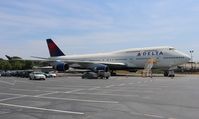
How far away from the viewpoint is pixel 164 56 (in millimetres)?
65500

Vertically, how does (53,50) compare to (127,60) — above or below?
above

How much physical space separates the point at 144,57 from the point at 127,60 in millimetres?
4416

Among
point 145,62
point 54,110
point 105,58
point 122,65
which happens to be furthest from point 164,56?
point 54,110

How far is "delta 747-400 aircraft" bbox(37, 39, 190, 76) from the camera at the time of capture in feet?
215

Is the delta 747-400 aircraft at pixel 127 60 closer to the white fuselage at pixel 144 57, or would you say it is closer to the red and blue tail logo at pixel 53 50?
the white fuselage at pixel 144 57

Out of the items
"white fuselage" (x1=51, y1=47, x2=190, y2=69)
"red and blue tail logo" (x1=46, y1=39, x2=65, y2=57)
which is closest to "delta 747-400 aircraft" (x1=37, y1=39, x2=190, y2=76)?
"white fuselage" (x1=51, y1=47, x2=190, y2=69)

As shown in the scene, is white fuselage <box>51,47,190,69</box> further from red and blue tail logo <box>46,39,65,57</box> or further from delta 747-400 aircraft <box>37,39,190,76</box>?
red and blue tail logo <box>46,39,65,57</box>

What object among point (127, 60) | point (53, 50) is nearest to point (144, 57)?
point (127, 60)

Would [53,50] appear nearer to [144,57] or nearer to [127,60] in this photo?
[127,60]

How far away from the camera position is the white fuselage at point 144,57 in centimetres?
6525

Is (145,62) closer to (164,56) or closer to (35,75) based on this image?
(164,56)

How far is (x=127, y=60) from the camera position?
70938 mm

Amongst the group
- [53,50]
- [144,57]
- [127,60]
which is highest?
[53,50]

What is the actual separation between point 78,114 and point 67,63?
196 ft
